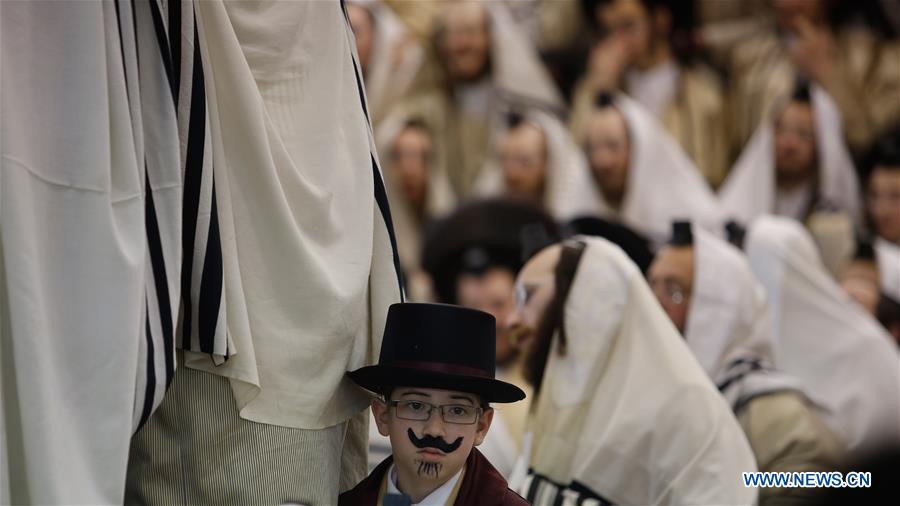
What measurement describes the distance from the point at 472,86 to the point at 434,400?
5.93 m

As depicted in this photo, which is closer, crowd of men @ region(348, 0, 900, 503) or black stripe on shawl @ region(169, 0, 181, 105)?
black stripe on shawl @ region(169, 0, 181, 105)

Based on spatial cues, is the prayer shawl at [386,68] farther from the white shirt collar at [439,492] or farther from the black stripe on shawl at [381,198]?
the white shirt collar at [439,492]

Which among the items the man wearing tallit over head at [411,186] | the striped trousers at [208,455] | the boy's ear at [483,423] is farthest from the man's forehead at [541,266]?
the man wearing tallit over head at [411,186]

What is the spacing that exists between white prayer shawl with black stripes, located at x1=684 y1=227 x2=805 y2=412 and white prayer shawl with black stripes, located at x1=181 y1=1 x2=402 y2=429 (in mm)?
2295

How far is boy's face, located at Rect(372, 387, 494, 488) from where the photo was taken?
318cm

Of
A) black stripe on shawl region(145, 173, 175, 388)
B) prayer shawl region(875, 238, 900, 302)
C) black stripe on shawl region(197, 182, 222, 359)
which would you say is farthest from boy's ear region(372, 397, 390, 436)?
prayer shawl region(875, 238, 900, 302)

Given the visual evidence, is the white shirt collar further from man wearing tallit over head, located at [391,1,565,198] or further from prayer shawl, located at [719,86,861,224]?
man wearing tallit over head, located at [391,1,565,198]

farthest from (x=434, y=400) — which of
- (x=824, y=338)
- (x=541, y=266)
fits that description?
(x=824, y=338)

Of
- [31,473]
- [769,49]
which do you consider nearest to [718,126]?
[769,49]

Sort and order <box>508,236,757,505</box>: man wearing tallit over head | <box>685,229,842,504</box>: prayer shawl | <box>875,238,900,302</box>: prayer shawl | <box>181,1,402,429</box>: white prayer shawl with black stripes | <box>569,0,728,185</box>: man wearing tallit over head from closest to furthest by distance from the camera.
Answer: <box>181,1,402,429</box>: white prayer shawl with black stripes < <box>508,236,757,505</box>: man wearing tallit over head < <box>685,229,842,504</box>: prayer shawl < <box>875,238,900,302</box>: prayer shawl < <box>569,0,728,185</box>: man wearing tallit over head

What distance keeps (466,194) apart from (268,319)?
5.54 metres

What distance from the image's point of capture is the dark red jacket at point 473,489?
3.20m

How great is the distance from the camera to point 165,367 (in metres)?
2.89

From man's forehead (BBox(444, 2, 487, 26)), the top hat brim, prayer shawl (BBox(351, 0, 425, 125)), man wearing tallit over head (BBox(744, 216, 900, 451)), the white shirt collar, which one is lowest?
man wearing tallit over head (BBox(744, 216, 900, 451))
